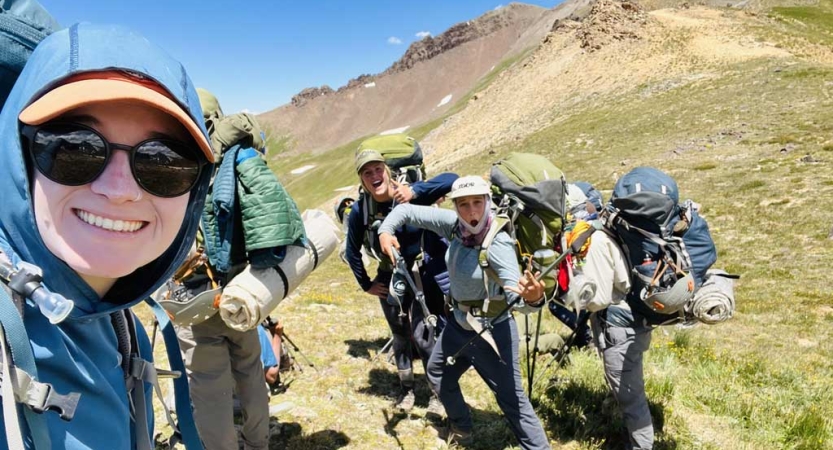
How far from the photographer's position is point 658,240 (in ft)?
13.4

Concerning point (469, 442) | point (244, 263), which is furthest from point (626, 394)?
point (244, 263)

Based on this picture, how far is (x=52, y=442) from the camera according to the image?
3.92 ft

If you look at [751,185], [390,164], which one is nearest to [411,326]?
[390,164]

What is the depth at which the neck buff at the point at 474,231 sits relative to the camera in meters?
3.77

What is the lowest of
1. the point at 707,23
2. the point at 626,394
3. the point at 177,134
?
the point at 626,394

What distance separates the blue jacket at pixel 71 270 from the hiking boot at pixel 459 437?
3602mm

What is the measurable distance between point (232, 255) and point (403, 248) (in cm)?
206

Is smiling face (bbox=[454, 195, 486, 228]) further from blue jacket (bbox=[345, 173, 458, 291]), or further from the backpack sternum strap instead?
the backpack sternum strap

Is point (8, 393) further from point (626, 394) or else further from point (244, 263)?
point (626, 394)

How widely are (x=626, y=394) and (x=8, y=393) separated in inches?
180

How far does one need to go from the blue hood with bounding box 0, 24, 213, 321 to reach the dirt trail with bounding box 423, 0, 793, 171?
35.1 metres

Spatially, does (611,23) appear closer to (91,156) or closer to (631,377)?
(631,377)

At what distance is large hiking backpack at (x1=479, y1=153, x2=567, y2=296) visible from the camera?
3.58 metres

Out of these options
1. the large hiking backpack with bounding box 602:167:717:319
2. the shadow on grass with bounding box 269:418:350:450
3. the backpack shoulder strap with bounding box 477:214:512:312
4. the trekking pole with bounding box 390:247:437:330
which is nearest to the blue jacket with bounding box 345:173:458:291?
the trekking pole with bounding box 390:247:437:330
